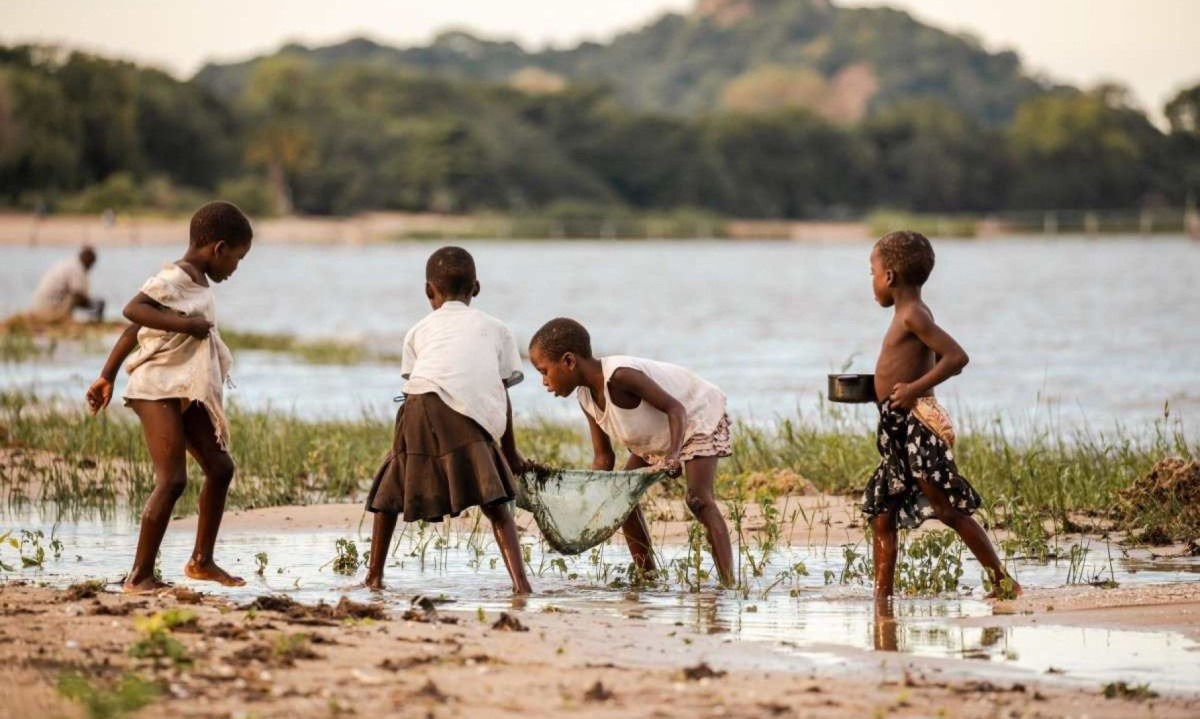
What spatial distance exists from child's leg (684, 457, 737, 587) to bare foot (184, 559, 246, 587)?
6.35 ft

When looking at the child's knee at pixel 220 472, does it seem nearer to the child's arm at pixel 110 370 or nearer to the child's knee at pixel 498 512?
the child's arm at pixel 110 370

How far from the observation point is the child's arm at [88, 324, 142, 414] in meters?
7.15

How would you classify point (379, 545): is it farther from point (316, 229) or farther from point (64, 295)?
point (316, 229)

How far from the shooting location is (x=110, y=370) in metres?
7.16

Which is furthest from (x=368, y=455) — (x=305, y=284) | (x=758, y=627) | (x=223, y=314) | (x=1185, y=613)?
(x=305, y=284)

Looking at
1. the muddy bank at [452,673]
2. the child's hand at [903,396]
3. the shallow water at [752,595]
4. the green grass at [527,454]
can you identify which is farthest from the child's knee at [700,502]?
the green grass at [527,454]

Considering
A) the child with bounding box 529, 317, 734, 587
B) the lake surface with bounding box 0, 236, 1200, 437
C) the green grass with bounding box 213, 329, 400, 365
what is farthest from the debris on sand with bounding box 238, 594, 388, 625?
the green grass with bounding box 213, 329, 400, 365

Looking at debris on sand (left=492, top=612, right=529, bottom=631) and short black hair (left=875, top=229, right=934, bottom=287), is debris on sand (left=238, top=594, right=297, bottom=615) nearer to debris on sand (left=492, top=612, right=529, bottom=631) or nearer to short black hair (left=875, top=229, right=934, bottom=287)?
debris on sand (left=492, top=612, right=529, bottom=631)

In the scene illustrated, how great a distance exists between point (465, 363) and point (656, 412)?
835 millimetres

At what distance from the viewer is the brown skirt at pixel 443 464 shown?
7.19 m

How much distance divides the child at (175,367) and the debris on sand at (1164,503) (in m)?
4.53

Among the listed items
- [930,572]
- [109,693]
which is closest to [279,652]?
[109,693]

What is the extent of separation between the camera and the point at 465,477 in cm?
722

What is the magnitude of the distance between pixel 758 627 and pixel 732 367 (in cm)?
1688
